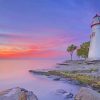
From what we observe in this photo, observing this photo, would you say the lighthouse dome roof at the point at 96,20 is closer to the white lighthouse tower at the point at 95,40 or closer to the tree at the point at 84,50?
the white lighthouse tower at the point at 95,40

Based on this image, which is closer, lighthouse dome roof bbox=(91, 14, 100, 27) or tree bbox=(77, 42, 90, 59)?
lighthouse dome roof bbox=(91, 14, 100, 27)

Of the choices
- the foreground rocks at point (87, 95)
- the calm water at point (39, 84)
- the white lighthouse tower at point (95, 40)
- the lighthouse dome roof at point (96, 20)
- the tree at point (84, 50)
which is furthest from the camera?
the tree at point (84, 50)

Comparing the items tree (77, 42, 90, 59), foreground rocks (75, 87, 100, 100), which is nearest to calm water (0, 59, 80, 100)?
foreground rocks (75, 87, 100, 100)

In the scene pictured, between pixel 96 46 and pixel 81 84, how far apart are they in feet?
58.8

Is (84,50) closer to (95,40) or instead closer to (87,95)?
(95,40)

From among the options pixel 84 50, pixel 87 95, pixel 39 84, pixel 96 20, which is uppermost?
pixel 96 20

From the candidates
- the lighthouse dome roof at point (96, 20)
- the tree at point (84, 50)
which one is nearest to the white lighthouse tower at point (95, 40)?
the lighthouse dome roof at point (96, 20)

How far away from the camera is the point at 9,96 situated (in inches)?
516

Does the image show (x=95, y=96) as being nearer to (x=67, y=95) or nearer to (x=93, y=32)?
(x=67, y=95)

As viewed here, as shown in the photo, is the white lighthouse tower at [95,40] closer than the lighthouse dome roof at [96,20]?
Yes

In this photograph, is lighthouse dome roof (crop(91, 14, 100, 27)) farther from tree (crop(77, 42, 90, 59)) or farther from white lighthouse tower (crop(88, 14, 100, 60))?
tree (crop(77, 42, 90, 59))

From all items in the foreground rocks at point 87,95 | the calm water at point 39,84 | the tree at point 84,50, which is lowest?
the calm water at point 39,84

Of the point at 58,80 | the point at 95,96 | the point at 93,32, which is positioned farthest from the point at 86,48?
the point at 95,96

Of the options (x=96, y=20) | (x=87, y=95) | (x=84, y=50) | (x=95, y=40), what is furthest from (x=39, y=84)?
(x=84, y=50)
